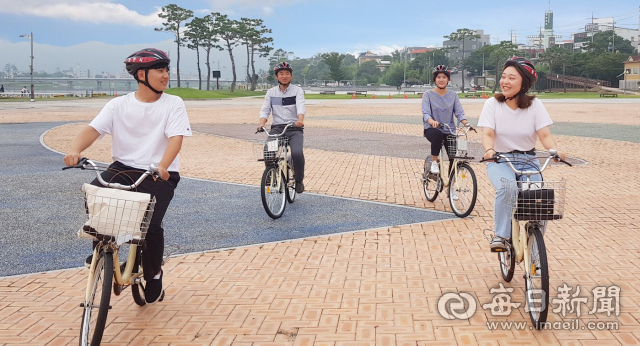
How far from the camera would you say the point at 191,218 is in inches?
314

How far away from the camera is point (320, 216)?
26.3 ft

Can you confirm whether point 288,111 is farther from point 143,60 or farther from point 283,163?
point 143,60

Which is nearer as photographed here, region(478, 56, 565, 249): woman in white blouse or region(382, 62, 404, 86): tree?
region(478, 56, 565, 249): woman in white blouse

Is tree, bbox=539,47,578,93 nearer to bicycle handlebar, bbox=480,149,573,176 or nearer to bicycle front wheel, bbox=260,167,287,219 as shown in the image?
bicycle front wheel, bbox=260,167,287,219

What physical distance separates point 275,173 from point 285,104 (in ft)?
3.34

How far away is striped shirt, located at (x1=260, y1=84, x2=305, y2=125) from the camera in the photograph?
27.3ft

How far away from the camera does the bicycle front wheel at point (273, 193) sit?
25.2 feet

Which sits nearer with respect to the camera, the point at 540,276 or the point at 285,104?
the point at 540,276

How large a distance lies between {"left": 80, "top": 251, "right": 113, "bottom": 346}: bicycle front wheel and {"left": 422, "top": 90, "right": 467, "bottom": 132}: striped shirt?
5273 mm

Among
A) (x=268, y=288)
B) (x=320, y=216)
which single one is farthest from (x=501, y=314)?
(x=320, y=216)

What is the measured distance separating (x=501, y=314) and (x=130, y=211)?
2723 mm

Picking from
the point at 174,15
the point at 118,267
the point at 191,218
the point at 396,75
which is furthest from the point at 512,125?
the point at 396,75

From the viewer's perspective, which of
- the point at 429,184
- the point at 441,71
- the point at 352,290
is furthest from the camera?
the point at 429,184

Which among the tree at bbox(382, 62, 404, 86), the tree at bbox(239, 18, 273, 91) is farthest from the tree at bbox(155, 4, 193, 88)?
the tree at bbox(382, 62, 404, 86)
